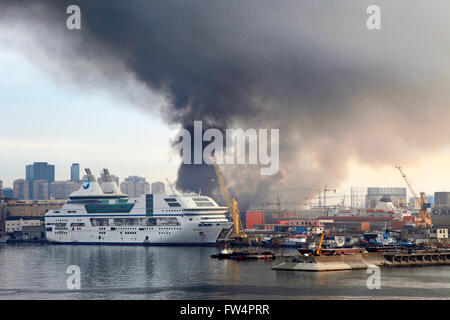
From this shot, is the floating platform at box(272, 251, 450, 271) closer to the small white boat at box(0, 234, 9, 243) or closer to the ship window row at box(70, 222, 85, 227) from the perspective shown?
the ship window row at box(70, 222, 85, 227)

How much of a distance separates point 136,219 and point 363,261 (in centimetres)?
3388

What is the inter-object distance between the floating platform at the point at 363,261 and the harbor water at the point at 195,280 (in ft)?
4.41

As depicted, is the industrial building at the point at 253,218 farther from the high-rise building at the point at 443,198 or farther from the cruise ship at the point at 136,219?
the high-rise building at the point at 443,198

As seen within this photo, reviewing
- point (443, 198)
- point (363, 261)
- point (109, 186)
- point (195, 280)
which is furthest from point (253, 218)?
point (195, 280)

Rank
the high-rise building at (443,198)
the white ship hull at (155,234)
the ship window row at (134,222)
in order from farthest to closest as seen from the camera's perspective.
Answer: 1. the high-rise building at (443,198)
2. the ship window row at (134,222)
3. the white ship hull at (155,234)

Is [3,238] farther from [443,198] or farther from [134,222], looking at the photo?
[443,198]

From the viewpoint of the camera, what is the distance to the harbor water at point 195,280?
38469 mm

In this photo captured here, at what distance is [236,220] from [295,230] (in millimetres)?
13725

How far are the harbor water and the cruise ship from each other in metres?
17.2

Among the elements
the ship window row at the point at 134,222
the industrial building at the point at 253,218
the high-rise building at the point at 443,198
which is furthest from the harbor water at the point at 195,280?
the high-rise building at the point at 443,198

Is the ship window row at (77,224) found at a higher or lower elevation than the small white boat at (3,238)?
higher

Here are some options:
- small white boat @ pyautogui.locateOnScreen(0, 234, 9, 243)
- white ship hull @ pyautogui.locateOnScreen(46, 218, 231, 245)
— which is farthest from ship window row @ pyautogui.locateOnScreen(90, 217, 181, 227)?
small white boat @ pyautogui.locateOnScreen(0, 234, 9, 243)

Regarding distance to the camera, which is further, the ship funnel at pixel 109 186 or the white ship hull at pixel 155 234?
the ship funnel at pixel 109 186
